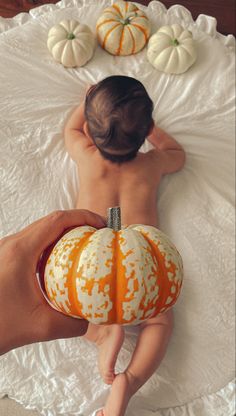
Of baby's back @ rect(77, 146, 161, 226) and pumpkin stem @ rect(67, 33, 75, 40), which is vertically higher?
pumpkin stem @ rect(67, 33, 75, 40)

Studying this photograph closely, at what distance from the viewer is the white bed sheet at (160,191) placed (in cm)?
121

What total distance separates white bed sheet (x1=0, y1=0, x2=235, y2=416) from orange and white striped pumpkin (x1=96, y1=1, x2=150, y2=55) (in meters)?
0.04

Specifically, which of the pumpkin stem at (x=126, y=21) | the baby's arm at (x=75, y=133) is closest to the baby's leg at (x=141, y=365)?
the baby's arm at (x=75, y=133)

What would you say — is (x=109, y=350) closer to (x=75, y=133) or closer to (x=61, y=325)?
(x=61, y=325)

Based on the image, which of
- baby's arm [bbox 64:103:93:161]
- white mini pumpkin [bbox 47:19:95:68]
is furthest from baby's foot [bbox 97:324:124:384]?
white mini pumpkin [bbox 47:19:95:68]

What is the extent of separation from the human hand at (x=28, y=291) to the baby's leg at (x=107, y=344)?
0.32m

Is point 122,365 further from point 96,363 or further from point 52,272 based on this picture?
point 52,272

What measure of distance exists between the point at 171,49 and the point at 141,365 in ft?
3.19

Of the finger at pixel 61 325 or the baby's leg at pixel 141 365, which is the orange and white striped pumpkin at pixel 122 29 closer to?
the baby's leg at pixel 141 365

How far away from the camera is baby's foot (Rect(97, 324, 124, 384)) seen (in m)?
1.13

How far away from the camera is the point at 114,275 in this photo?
705mm

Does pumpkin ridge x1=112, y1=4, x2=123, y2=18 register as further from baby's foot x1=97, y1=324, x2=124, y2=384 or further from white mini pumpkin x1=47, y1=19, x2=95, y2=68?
baby's foot x1=97, y1=324, x2=124, y2=384


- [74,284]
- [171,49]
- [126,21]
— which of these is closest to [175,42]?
[171,49]

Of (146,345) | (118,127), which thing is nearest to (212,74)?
(118,127)
